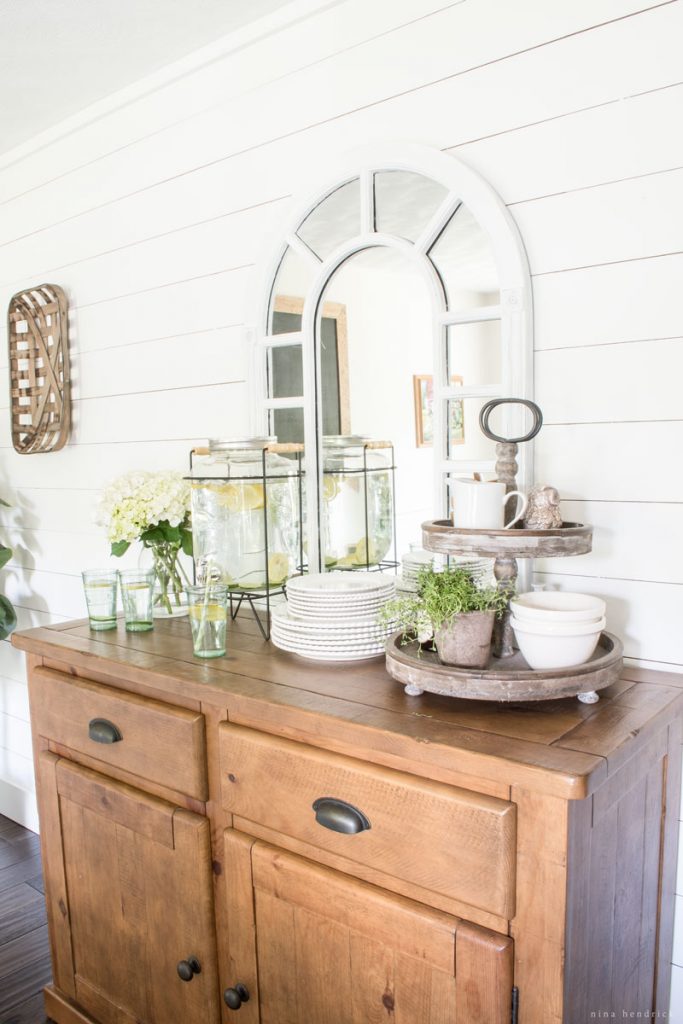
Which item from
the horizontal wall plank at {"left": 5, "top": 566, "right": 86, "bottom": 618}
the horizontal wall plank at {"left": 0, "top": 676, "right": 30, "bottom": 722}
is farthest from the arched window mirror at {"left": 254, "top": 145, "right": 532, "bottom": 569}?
the horizontal wall plank at {"left": 0, "top": 676, "right": 30, "bottom": 722}

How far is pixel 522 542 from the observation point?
1.17 metres

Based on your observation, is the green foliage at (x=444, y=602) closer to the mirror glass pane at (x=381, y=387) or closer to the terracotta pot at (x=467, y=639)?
the terracotta pot at (x=467, y=639)

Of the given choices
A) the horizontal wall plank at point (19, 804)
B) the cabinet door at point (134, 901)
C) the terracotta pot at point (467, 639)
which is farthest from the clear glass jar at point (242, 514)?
the horizontal wall plank at point (19, 804)

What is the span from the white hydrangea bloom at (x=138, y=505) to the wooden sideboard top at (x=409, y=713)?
0.31 metres

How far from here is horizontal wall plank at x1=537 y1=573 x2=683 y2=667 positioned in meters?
1.32

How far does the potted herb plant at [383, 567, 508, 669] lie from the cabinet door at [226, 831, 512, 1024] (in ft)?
1.16

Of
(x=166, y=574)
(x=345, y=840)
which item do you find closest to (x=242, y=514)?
(x=166, y=574)

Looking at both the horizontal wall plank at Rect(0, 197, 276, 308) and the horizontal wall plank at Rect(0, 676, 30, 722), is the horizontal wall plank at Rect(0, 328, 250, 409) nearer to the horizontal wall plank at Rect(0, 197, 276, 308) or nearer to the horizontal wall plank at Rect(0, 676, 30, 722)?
the horizontal wall plank at Rect(0, 197, 276, 308)

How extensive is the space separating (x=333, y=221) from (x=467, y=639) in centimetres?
100

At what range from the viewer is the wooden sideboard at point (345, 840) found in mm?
991

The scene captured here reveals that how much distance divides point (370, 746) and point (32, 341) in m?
2.02

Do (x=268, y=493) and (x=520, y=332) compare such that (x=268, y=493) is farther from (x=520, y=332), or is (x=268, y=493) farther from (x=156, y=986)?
(x=156, y=986)

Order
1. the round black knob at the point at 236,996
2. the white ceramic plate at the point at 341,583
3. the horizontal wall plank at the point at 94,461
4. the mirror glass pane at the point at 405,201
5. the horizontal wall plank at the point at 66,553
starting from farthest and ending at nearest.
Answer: the horizontal wall plank at the point at 66,553 < the horizontal wall plank at the point at 94,461 < the mirror glass pane at the point at 405,201 < the white ceramic plate at the point at 341,583 < the round black knob at the point at 236,996

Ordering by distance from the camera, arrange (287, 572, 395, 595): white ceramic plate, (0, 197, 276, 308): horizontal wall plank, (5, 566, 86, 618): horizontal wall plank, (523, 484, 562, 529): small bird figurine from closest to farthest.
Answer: (523, 484, 562, 529): small bird figurine < (287, 572, 395, 595): white ceramic plate < (0, 197, 276, 308): horizontal wall plank < (5, 566, 86, 618): horizontal wall plank
